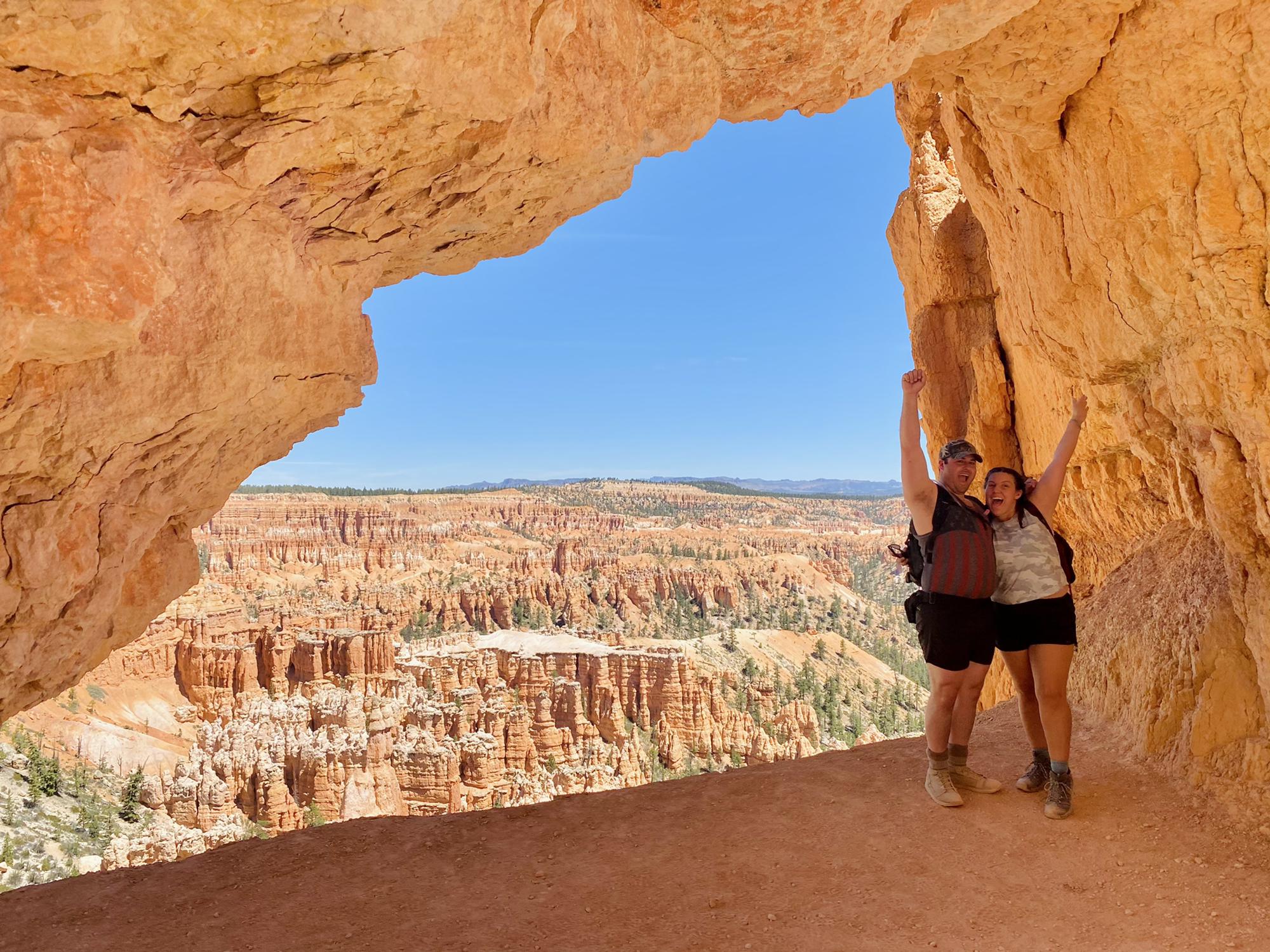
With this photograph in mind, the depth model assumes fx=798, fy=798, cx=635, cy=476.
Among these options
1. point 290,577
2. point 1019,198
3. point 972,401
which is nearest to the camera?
point 1019,198

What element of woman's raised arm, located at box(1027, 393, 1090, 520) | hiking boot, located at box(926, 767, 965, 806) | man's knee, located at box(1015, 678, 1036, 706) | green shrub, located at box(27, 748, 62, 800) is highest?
woman's raised arm, located at box(1027, 393, 1090, 520)

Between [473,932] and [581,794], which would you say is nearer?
[473,932]

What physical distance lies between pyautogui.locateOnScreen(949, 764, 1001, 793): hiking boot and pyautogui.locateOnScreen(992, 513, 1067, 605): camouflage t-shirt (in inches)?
30.2

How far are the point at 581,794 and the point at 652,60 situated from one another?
340 centimetres

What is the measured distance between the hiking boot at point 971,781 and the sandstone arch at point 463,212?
2.74 ft

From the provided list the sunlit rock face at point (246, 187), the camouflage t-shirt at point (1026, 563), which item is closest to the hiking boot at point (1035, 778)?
the camouflage t-shirt at point (1026, 563)

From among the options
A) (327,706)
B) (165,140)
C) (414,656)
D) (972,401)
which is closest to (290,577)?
(414,656)

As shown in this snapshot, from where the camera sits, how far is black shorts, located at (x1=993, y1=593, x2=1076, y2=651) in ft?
10.6

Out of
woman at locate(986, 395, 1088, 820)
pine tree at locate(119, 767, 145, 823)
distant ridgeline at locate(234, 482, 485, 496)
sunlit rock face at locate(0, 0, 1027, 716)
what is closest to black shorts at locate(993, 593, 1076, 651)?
woman at locate(986, 395, 1088, 820)

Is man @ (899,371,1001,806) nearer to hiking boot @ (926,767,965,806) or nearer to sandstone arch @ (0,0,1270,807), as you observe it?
hiking boot @ (926,767,965,806)

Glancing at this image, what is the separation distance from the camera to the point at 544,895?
→ 2.94 m

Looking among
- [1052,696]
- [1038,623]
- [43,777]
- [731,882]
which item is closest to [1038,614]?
[1038,623]

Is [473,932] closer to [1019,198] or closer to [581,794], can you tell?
[581,794]

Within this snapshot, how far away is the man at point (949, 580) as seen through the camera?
3.14 metres
